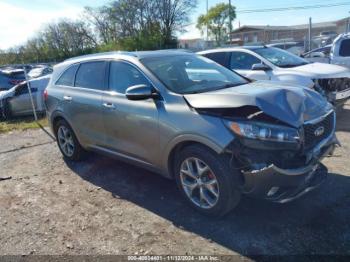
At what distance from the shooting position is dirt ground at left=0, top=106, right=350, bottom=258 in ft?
10.6

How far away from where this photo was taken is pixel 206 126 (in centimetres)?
336

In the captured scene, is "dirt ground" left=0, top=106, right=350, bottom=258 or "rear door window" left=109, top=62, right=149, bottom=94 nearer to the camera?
"dirt ground" left=0, top=106, right=350, bottom=258

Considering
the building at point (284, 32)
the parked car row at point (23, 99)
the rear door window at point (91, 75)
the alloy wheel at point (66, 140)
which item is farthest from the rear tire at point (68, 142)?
the building at point (284, 32)

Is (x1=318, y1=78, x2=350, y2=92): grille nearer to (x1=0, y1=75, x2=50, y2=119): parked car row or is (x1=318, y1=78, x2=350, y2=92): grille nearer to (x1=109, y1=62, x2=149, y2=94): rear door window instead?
(x1=109, y1=62, x2=149, y2=94): rear door window

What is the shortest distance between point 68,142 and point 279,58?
5313 millimetres

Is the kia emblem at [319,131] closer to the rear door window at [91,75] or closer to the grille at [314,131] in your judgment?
the grille at [314,131]

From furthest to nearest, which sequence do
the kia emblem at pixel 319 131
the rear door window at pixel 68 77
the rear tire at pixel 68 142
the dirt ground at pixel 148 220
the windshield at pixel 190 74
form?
the rear tire at pixel 68 142 → the rear door window at pixel 68 77 → the windshield at pixel 190 74 → the kia emblem at pixel 319 131 → the dirt ground at pixel 148 220

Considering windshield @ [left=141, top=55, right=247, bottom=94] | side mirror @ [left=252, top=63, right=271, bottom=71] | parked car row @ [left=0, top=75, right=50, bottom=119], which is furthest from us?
parked car row @ [left=0, top=75, right=50, bottom=119]

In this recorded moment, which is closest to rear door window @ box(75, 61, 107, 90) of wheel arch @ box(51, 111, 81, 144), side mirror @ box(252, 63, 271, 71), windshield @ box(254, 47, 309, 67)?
wheel arch @ box(51, 111, 81, 144)

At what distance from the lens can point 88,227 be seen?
12.3ft

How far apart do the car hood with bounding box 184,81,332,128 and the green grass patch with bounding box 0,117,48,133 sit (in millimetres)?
7621

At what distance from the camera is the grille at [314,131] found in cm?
334

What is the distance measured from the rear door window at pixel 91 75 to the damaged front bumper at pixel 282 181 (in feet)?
8.32

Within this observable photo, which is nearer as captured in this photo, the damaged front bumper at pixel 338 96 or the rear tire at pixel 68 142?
the rear tire at pixel 68 142
